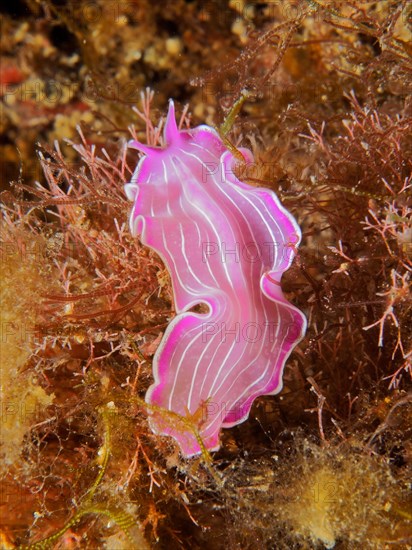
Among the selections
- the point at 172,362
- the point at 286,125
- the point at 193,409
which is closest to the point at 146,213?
the point at 172,362

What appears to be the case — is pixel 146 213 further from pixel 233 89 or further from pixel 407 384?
pixel 407 384

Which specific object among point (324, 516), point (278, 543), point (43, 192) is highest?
point (43, 192)

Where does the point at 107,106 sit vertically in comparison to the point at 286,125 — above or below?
below

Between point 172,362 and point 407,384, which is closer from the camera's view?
point 172,362

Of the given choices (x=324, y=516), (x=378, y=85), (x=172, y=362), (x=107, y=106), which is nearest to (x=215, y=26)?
(x=107, y=106)

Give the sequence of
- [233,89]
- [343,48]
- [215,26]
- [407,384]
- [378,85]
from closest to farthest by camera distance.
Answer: [407,384] → [233,89] → [378,85] → [343,48] → [215,26]

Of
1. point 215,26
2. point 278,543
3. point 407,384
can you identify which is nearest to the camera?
point 278,543

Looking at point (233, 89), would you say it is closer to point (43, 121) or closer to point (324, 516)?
point (43, 121)
